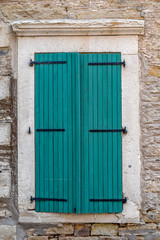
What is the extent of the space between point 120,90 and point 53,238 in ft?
6.19

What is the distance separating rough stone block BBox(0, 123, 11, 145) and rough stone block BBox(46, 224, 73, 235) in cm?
113

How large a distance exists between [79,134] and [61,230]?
3.73ft

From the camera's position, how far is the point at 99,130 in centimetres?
338

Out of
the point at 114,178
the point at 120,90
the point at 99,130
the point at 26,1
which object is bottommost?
the point at 114,178

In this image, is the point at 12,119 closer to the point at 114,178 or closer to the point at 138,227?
the point at 114,178

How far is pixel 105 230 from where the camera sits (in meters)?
3.39

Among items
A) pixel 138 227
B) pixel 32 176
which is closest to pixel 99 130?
pixel 32 176

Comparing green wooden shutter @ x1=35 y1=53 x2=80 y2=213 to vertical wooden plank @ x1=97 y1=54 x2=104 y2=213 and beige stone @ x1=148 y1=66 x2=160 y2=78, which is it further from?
beige stone @ x1=148 y1=66 x2=160 y2=78

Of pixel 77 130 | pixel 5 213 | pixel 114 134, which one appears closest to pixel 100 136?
pixel 114 134

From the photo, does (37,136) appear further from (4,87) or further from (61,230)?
(61,230)

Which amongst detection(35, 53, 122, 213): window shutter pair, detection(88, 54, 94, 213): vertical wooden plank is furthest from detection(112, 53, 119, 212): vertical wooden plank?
detection(88, 54, 94, 213): vertical wooden plank

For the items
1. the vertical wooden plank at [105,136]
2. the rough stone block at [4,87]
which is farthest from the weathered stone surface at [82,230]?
the rough stone block at [4,87]

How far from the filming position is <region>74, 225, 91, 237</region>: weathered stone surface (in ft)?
11.1

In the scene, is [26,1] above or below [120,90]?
above
